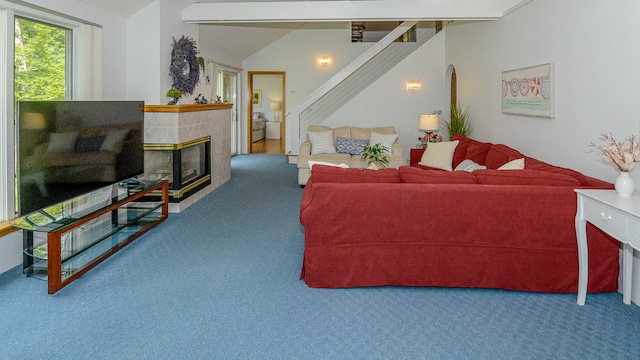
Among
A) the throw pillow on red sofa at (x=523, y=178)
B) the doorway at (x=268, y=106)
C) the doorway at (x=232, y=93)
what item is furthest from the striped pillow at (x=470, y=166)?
the doorway at (x=268, y=106)

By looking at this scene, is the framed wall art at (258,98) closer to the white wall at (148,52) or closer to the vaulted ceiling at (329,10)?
the vaulted ceiling at (329,10)

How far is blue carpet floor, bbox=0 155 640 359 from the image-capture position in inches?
91.7

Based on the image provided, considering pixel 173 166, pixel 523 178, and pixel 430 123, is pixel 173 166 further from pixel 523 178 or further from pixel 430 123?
pixel 430 123

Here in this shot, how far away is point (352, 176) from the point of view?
3258 millimetres

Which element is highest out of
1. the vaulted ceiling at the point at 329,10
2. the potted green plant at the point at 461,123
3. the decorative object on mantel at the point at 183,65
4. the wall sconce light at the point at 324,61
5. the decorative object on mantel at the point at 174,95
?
the wall sconce light at the point at 324,61

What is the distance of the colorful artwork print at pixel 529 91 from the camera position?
163 inches

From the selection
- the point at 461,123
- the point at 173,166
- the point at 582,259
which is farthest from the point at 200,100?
the point at 582,259

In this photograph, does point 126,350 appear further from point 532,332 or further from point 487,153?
point 487,153

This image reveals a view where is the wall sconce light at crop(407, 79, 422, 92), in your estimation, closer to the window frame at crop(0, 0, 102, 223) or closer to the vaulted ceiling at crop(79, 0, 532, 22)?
the vaulted ceiling at crop(79, 0, 532, 22)

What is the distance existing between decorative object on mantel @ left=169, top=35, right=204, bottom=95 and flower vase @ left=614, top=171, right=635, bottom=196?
16.9ft

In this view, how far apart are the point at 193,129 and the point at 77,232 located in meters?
2.36

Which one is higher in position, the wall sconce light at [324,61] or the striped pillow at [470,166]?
the wall sconce light at [324,61]

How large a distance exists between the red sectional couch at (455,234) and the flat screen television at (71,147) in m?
1.90

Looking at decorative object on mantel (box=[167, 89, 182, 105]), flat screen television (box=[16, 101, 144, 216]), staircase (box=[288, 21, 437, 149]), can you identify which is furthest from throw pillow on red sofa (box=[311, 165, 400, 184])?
staircase (box=[288, 21, 437, 149])
